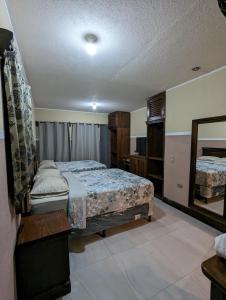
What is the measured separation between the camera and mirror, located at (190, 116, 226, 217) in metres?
2.40

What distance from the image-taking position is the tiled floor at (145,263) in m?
1.40

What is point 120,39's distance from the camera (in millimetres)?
1590

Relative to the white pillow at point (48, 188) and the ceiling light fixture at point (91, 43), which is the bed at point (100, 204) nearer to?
the white pillow at point (48, 188)

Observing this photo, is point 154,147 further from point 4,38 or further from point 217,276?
point 4,38

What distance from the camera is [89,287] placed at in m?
1.45

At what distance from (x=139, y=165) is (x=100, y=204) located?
7.62 feet

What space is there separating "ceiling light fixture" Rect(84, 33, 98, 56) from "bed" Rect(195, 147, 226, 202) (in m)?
2.32

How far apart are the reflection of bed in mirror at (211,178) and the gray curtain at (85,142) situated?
3511mm

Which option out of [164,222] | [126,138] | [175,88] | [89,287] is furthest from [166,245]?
[126,138]

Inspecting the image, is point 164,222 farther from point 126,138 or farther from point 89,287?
point 126,138

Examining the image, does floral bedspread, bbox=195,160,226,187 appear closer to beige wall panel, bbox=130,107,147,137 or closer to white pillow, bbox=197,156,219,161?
white pillow, bbox=197,156,219,161

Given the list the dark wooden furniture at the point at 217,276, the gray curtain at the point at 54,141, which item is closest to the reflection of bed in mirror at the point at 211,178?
the dark wooden furniture at the point at 217,276

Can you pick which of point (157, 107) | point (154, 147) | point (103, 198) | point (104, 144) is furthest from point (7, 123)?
point (104, 144)

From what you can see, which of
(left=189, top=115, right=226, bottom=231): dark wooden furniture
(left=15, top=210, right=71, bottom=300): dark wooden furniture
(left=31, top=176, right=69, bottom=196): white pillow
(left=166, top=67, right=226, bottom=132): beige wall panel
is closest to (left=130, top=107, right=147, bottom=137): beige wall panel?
(left=166, top=67, right=226, bottom=132): beige wall panel
